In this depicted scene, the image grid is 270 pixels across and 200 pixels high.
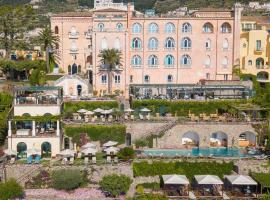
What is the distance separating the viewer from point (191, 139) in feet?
175

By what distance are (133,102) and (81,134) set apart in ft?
26.9

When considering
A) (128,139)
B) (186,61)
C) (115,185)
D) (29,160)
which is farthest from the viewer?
(186,61)

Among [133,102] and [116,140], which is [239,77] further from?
→ [116,140]

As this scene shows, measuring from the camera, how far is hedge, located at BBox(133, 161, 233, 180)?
147 feet

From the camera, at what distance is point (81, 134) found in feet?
167

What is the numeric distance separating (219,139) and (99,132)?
39.5 ft

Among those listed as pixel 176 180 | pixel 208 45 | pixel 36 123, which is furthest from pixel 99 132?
pixel 208 45

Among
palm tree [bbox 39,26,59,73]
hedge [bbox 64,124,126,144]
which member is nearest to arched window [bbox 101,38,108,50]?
palm tree [bbox 39,26,59,73]

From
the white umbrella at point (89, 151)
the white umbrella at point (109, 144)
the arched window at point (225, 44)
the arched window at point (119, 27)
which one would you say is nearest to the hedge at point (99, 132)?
the white umbrella at point (109, 144)

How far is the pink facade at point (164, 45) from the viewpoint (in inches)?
2552

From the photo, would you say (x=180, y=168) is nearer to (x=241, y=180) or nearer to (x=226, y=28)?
(x=241, y=180)

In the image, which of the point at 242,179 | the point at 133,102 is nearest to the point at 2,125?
the point at 133,102

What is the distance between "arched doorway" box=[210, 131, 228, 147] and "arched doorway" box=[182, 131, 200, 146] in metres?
1.47

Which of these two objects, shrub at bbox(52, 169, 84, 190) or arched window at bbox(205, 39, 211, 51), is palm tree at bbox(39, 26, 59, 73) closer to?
arched window at bbox(205, 39, 211, 51)
